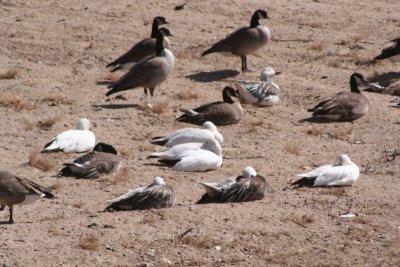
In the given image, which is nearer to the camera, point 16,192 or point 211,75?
point 16,192

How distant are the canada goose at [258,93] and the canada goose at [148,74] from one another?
1158mm

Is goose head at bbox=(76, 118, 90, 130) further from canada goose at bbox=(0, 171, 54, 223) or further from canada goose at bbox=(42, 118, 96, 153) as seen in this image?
canada goose at bbox=(0, 171, 54, 223)

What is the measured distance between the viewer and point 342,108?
18516 mm

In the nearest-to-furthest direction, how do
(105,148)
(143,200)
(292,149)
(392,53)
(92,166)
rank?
(143,200), (92,166), (105,148), (292,149), (392,53)

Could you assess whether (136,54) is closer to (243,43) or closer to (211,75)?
(211,75)

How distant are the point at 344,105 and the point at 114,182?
5.15 metres

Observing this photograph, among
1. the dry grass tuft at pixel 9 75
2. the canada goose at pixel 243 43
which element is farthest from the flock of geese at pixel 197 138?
the dry grass tuft at pixel 9 75

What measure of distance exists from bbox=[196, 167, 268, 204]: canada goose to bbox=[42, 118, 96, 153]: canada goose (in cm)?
232

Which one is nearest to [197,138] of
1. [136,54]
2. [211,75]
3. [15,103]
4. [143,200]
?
[143,200]

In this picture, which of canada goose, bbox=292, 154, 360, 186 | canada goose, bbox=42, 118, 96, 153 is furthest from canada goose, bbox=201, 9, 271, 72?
canada goose, bbox=292, 154, 360, 186

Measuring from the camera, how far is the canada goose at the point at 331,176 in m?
15.0

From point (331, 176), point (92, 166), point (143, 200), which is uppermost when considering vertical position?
point (143, 200)

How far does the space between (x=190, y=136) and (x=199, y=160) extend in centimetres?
95

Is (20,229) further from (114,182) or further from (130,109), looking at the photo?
(130,109)
